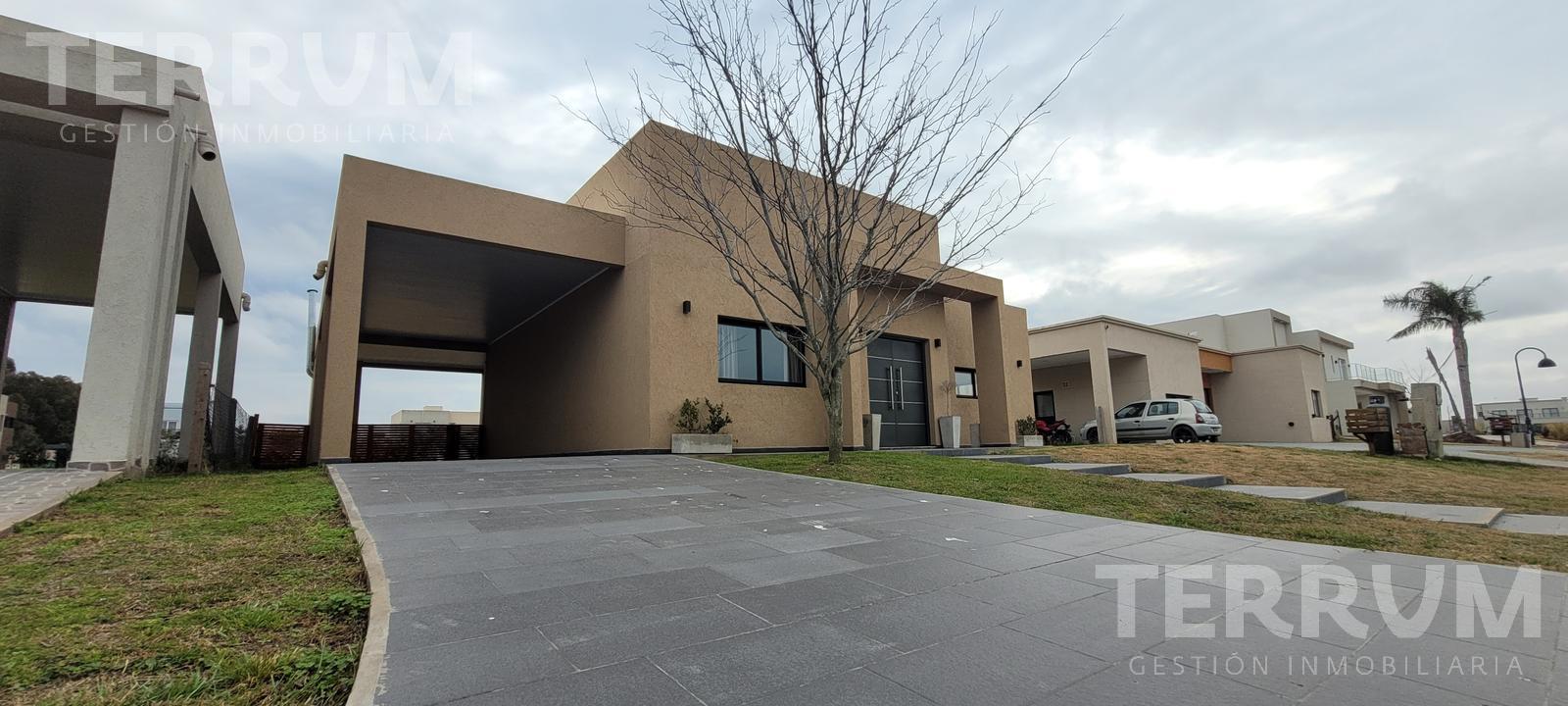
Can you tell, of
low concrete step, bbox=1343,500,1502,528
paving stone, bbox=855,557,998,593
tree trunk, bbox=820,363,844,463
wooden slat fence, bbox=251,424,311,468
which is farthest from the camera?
wooden slat fence, bbox=251,424,311,468

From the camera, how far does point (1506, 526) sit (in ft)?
18.9

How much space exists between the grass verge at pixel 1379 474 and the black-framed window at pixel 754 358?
5.39 metres

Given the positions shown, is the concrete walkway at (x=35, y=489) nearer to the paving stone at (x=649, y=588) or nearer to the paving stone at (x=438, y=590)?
the paving stone at (x=438, y=590)

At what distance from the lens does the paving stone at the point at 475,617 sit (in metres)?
2.35

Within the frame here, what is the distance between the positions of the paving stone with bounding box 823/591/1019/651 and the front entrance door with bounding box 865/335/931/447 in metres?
11.2

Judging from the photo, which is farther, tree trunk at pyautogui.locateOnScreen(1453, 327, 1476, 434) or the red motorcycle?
tree trunk at pyautogui.locateOnScreen(1453, 327, 1476, 434)

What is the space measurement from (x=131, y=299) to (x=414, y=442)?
15.0 meters

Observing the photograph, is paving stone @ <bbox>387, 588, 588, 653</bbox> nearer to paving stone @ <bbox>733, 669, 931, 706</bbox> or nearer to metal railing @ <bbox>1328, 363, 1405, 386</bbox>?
paving stone @ <bbox>733, 669, 931, 706</bbox>

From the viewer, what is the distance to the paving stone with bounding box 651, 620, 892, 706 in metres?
2.00

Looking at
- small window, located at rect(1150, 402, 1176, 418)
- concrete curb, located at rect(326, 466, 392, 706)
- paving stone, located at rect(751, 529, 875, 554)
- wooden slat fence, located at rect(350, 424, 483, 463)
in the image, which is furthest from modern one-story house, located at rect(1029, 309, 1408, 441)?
wooden slat fence, located at rect(350, 424, 483, 463)

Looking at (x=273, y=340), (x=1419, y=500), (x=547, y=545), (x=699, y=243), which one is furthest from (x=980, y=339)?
(x=273, y=340)

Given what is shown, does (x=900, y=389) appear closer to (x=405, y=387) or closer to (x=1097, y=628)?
(x=1097, y=628)

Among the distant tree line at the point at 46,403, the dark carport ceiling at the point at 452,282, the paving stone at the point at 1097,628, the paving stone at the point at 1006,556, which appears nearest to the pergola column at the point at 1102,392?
the dark carport ceiling at the point at 452,282

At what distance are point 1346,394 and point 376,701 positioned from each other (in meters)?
40.2
